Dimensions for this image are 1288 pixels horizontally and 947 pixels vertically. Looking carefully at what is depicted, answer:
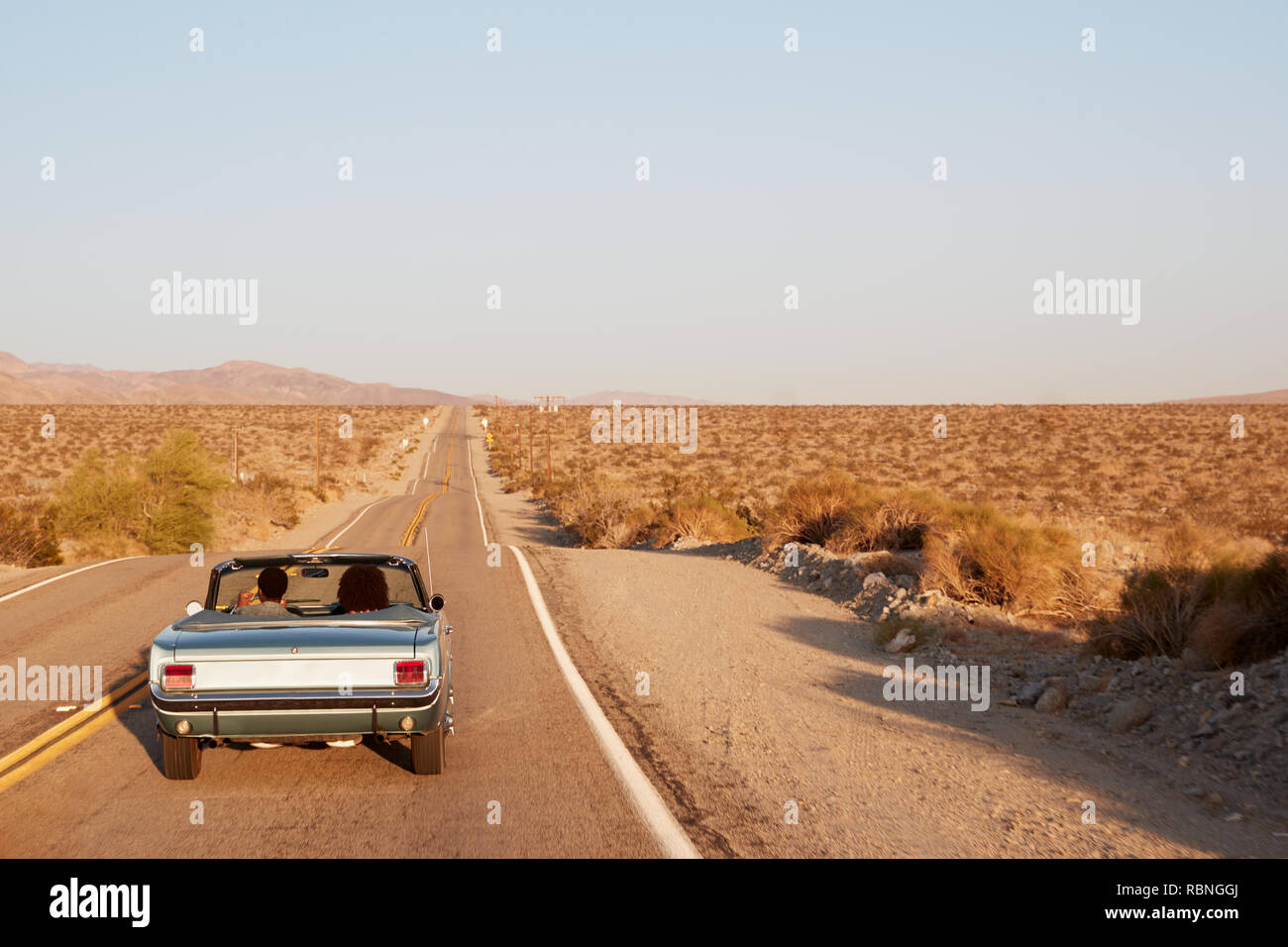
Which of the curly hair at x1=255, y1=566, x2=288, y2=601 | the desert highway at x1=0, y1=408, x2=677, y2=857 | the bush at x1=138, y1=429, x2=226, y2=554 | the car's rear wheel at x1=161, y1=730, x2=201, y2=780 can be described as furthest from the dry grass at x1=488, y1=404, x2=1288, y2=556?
the bush at x1=138, y1=429, x2=226, y2=554

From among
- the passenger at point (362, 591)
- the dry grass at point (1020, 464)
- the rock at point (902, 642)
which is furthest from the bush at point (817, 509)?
the passenger at point (362, 591)

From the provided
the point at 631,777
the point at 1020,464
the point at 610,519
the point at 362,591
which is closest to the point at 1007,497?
the point at 1020,464

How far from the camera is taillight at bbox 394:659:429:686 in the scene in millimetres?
6016

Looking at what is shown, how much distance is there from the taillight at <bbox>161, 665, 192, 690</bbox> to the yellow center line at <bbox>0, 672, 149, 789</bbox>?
1478 millimetres

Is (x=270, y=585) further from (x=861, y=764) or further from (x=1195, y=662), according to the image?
(x=1195, y=662)

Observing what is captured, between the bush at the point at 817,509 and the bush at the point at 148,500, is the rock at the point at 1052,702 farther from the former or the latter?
the bush at the point at 148,500

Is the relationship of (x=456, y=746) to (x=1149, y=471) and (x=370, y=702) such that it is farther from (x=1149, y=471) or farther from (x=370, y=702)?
(x=1149, y=471)

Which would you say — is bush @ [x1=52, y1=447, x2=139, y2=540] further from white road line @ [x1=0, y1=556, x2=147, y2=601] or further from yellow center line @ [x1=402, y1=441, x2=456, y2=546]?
white road line @ [x1=0, y1=556, x2=147, y2=601]

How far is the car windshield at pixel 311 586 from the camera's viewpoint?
7.55m

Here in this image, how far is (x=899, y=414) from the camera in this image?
101 meters
